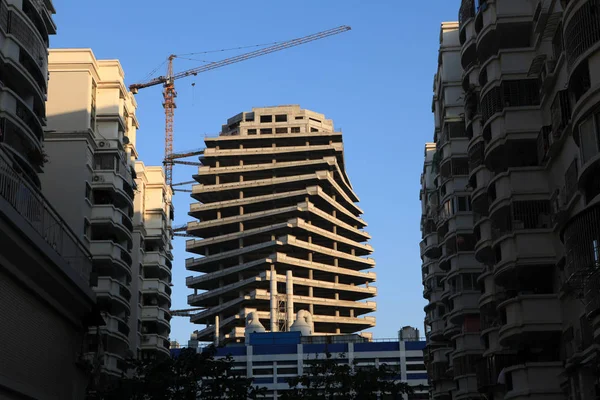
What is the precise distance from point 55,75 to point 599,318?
158 ft

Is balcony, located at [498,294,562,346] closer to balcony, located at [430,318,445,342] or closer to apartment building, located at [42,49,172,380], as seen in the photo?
apartment building, located at [42,49,172,380]

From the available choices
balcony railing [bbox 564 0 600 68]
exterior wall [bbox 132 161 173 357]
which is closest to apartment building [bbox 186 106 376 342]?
exterior wall [bbox 132 161 173 357]

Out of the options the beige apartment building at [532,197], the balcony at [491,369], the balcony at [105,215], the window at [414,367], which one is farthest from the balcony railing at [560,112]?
the window at [414,367]

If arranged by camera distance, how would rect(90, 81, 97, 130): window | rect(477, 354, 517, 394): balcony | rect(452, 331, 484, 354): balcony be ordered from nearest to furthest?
rect(477, 354, 517, 394): balcony
rect(452, 331, 484, 354): balcony
rect(90, 81, 97, 130): window

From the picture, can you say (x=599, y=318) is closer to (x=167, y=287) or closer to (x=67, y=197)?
(x=67, y=197)

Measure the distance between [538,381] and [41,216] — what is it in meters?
23.2

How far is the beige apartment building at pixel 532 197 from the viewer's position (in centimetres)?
2864

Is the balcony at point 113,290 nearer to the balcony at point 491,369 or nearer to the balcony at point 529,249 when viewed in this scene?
the balcony at point 491,369

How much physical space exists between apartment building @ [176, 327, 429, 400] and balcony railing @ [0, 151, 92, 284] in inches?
4676

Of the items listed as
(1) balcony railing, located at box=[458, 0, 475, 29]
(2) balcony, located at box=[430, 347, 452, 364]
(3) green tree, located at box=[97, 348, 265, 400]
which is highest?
(1) balcony railing, located at box=[458, 0, 475, 29]

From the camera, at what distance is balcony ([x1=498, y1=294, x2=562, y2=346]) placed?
42.2m

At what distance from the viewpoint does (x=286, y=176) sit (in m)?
180

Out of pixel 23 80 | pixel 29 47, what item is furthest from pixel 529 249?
pixel 29 47

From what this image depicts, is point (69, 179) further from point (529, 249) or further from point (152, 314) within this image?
point (529, 249)
